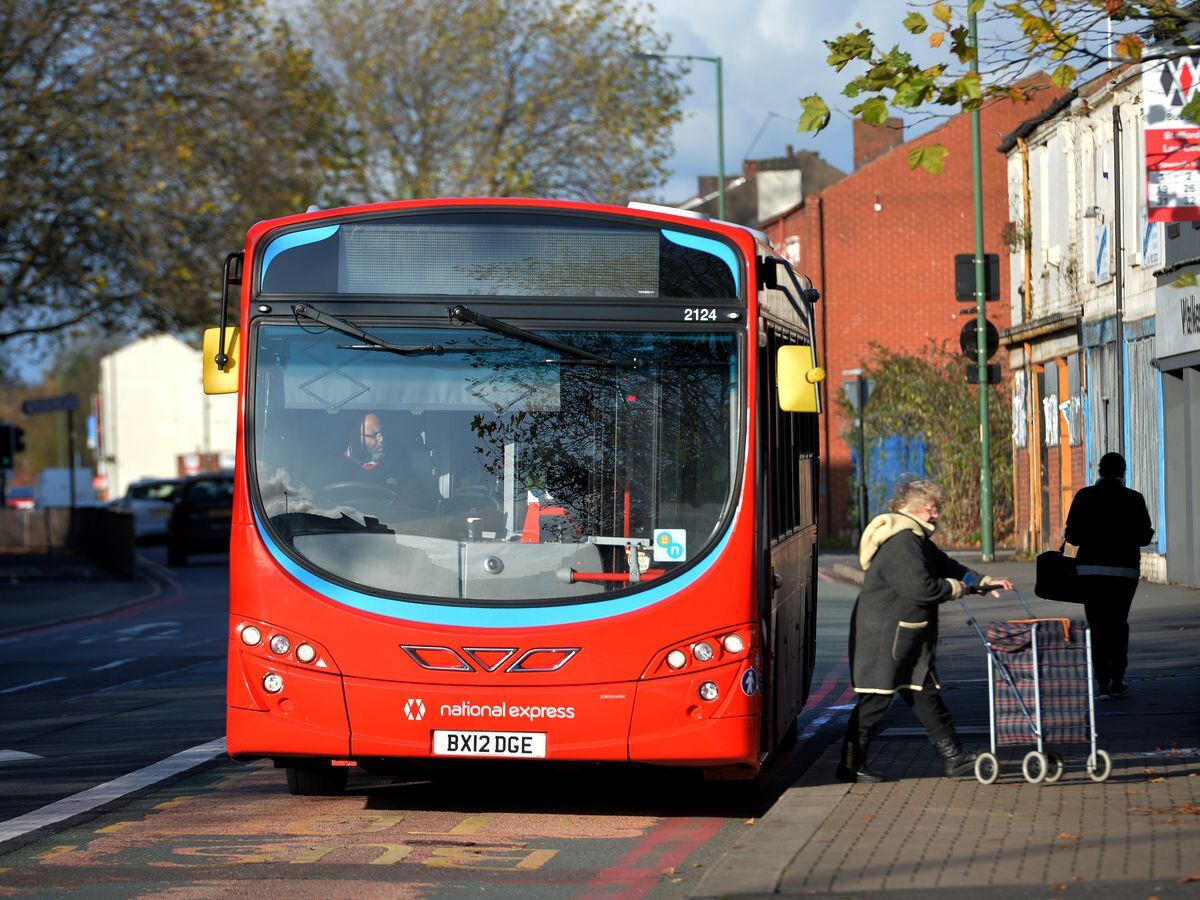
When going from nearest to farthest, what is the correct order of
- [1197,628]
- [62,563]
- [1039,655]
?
[1039,655], [1197,628], [62,563]

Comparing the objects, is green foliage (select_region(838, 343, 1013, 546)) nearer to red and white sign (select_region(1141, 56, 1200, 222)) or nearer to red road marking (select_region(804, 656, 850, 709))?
red road marking (select_region(804, 656, 850, 709))

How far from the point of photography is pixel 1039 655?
969 cm

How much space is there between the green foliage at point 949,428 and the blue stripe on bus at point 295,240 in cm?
3108

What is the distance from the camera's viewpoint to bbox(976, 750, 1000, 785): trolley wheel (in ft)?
31.6

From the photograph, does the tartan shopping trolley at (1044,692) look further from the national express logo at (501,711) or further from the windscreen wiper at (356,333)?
the windscreen wiper at (356,333)

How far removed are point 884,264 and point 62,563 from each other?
22218mm

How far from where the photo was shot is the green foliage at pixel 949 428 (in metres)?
41.1

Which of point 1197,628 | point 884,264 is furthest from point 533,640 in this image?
point 884,264

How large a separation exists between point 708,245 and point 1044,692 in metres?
2.64

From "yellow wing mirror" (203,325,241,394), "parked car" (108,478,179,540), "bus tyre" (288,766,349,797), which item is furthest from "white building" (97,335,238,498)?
"yellow wing mirror" (203,325,241,394)

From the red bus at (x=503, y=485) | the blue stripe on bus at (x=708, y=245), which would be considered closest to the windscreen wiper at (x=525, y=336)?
the red bus at (x=503, y=485)

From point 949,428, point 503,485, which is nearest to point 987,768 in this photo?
point 503,485

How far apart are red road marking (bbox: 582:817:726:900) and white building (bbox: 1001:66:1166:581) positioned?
16.2m

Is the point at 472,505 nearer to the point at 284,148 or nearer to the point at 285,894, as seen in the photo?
the point at 285,894
